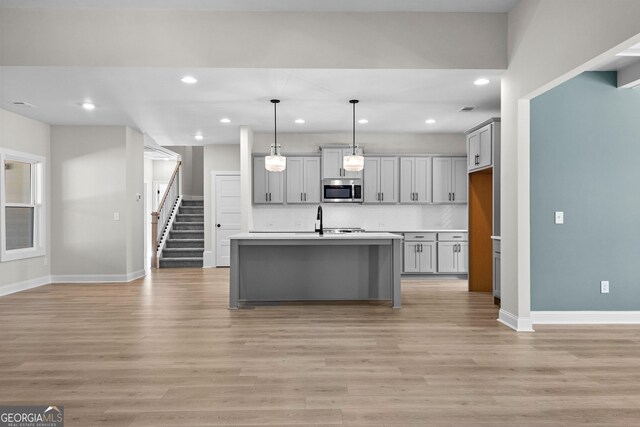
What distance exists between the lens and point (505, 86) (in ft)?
15.9

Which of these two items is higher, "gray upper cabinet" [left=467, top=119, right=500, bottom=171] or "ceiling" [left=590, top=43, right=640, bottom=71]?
"ceiling" [left=590, top=43, right=640, bottom=71]

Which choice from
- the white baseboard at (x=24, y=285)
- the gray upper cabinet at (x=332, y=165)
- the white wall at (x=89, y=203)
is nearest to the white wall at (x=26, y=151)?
the white baseboard at (x=24, y=285)

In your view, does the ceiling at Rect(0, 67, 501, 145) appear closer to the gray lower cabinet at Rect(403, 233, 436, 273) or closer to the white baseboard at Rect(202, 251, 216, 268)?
the gray lower cabinet at Rect(403, 233, 436, 273)

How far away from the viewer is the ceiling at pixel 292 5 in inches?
179

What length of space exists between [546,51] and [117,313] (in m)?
5.50

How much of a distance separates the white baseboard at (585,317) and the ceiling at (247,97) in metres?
2.79

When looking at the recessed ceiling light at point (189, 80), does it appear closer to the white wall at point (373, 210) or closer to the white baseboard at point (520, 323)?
the white wall at point (373, 210)

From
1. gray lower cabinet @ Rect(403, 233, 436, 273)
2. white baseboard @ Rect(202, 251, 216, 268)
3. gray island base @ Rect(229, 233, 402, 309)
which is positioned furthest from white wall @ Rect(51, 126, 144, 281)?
gray lower cabinet @ Rect(403, 233, 436, 273)

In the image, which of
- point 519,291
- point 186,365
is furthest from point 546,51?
point 186,365

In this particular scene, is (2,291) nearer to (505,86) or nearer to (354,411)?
(354,411)

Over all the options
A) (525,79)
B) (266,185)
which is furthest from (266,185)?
(525,79)

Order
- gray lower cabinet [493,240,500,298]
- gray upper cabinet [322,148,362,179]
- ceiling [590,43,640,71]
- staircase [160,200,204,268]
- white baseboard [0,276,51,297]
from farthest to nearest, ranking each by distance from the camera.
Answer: staircase [160,200,204,268], gray upper cabinet [322,148,362,179], white baseboard [0,276,51,297], gray lower cabinet [493,240,500,298], ceiling [590,43,640,71]

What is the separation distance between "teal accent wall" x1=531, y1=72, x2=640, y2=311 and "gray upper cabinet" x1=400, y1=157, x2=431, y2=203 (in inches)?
151

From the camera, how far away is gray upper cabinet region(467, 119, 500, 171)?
233 inches
